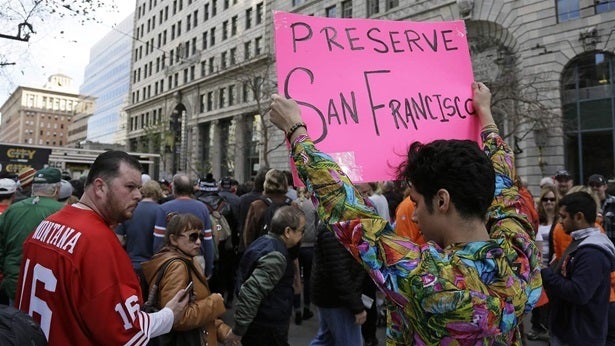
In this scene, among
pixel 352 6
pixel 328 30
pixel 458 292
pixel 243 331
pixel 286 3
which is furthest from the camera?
pixel 286 3

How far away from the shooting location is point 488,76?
19734mm

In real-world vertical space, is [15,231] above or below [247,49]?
below

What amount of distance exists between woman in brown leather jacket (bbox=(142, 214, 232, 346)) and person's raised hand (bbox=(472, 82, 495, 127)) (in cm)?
205

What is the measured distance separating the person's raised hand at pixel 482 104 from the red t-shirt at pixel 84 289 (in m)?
1.80

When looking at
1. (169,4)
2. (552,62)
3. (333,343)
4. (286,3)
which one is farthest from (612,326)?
(169,4)

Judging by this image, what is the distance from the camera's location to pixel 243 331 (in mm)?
3035

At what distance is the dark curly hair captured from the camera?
126cm

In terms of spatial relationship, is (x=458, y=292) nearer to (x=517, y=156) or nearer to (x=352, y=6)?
(x=517, y=156)

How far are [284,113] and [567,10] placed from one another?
2243 centimetres

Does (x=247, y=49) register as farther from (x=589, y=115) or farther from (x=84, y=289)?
A: (x=84, y=289)

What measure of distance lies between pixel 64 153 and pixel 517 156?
890 inches

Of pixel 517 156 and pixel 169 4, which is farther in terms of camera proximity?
pixel 169 4

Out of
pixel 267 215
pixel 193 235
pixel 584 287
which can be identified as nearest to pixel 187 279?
pixel 193 235

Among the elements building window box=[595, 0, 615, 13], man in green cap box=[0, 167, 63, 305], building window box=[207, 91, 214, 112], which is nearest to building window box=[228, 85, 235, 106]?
building window box=[207, 91, 214, 112]
